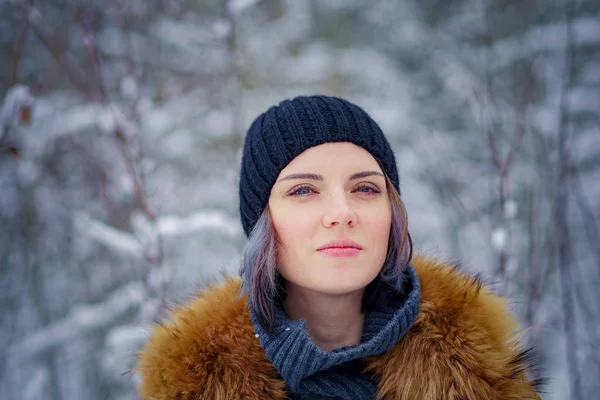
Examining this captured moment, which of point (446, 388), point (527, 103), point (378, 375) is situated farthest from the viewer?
point (527, 103)

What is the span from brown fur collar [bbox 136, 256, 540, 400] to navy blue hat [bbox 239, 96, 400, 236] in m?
0.41

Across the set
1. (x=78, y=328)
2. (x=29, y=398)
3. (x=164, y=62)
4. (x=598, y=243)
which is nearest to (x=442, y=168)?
(x=598, y=243)

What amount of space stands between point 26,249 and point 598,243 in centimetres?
476

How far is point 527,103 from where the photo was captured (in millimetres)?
3291

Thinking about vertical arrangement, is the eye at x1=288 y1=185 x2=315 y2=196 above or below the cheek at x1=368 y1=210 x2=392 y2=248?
above

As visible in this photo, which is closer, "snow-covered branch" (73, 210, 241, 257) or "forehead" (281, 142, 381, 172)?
"forehead" (281, 142, 381, 172)

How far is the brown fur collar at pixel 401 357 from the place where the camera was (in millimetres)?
1394

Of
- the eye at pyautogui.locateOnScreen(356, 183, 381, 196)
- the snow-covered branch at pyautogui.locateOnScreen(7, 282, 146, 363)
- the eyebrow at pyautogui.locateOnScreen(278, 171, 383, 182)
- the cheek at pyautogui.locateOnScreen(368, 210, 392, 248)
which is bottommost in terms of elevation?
the snow-covered branch at pyautogui.locateOnScreen(7, 282, 146, 363)

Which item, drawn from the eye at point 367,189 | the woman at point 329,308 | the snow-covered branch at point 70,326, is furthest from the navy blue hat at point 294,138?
the snow-covered branch at point 70,326

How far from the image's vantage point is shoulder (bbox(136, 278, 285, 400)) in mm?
1377

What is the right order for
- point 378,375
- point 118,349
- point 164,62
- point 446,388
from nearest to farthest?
point 446,388 → point 378,375 → point 118,349 → point 164,62

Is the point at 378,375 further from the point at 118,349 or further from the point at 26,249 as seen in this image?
the point at 26,249

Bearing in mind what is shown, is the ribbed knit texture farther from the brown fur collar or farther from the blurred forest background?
the blurred forest background

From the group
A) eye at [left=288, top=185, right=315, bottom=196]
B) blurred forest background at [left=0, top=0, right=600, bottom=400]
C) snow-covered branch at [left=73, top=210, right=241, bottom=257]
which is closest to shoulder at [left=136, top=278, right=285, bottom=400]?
eye at [left=288, top=185, right=315, bottom=196]
